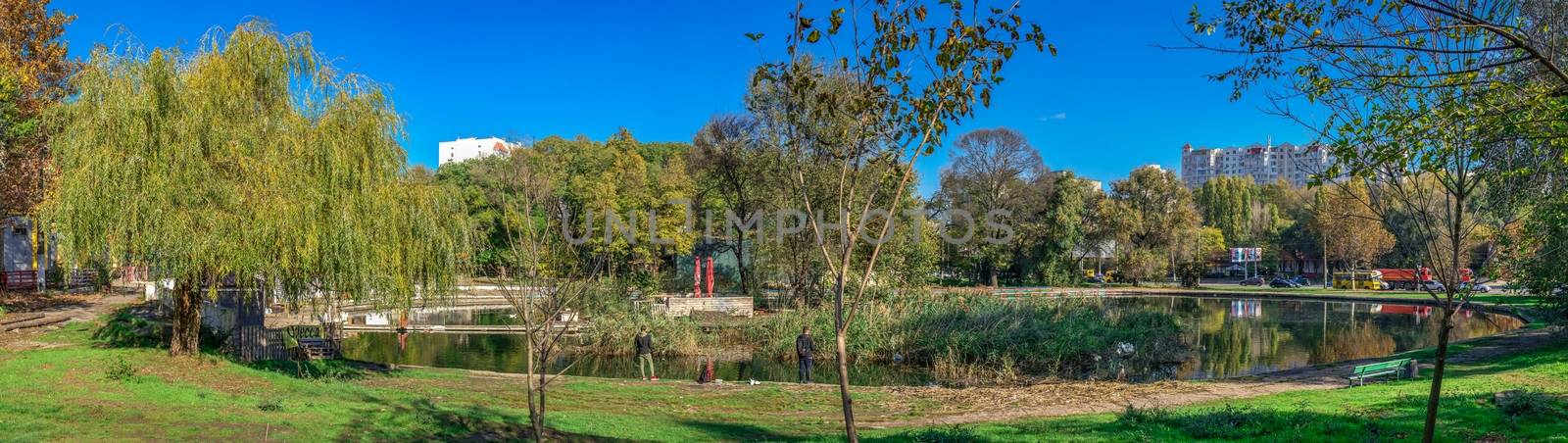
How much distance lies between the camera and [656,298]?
3312 cm

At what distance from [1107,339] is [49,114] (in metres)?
22.7

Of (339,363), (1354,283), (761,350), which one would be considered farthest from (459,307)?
(1354,283)

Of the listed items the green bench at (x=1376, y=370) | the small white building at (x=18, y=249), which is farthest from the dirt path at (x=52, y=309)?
the green bench at (x=1376, y=370)

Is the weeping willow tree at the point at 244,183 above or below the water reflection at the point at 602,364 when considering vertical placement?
above

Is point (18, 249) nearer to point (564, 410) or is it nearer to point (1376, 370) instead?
point (564, 410)

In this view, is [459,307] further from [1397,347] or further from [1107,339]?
[1397,347]

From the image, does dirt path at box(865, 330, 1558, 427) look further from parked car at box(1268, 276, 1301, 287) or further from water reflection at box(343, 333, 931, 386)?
parked car at box(1268, 276, 1301, 287)

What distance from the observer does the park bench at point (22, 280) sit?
2577 centimetres

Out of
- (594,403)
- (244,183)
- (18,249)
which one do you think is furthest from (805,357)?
(18,249)

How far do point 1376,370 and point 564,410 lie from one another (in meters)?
14.6

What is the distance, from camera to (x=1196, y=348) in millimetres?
24547

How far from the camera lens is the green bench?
15117 millimetres

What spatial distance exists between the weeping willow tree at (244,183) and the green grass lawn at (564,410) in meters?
1.62
